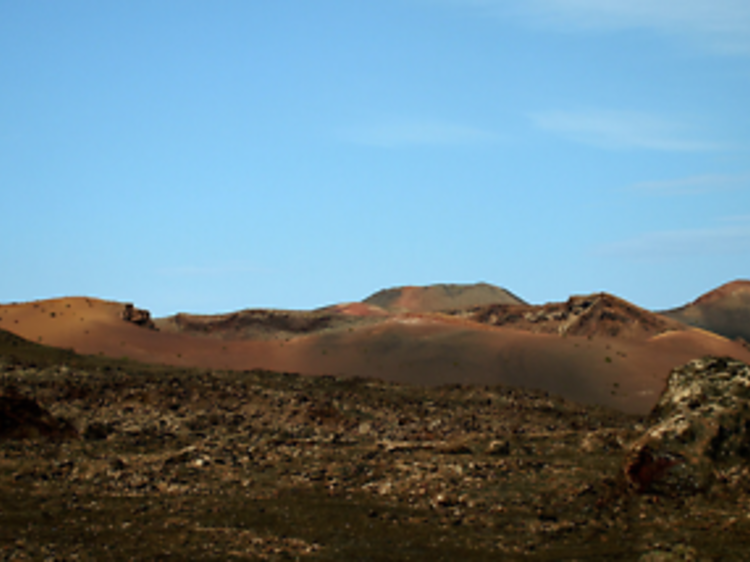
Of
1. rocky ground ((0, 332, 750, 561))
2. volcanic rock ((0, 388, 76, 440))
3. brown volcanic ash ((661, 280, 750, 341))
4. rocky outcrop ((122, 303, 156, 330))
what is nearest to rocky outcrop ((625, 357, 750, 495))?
rocky ground ((0, 332, 750, 561))

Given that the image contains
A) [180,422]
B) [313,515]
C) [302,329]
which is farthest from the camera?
[302,329]

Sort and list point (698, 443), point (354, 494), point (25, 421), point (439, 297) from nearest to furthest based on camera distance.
Result: point (698, 443)
point (354, 494)
point (25, 421)
point (439, 297)

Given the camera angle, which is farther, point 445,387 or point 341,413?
point 445,387

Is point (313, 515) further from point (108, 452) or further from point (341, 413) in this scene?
point (341, 413)

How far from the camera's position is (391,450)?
54.7 feet

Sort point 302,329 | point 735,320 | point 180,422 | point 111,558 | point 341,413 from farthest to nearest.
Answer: point 735,320, point 302,329, point 341,413, point 180,422, point 111,558

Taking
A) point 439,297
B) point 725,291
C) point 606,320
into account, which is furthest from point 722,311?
point 606,320

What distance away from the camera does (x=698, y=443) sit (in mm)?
11062

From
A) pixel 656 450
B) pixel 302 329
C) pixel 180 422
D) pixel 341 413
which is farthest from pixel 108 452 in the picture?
pixel 302 329

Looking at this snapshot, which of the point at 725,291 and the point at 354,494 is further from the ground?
the point at 725,291

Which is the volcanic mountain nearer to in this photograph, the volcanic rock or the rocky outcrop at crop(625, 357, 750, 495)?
the volcanic rock

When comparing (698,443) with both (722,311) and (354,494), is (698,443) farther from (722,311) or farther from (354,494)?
(722,311)

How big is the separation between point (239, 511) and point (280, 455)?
3925mm

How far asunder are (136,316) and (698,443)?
36844 millimetres
